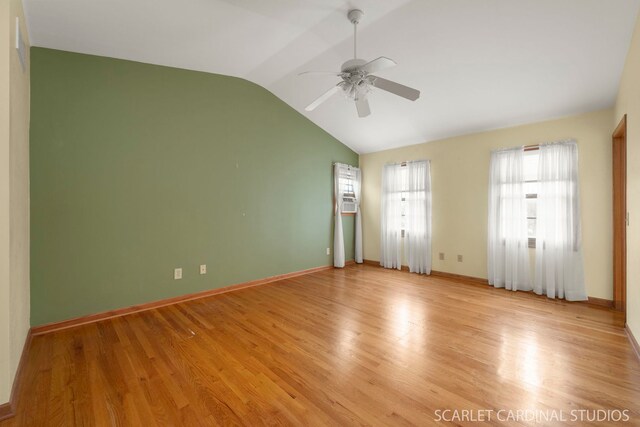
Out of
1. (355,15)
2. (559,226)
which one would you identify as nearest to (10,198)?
(355,15)

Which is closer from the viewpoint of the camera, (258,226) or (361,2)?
(361,2)

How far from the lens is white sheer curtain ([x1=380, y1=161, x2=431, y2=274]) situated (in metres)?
4.73

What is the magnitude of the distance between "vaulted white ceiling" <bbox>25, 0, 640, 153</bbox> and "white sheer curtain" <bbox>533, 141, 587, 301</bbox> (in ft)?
1.98

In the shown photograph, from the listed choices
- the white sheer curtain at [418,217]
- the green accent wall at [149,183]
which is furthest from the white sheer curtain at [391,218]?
the green accent wall at [149,183]

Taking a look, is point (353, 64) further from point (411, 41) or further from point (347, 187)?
point (347, 187)

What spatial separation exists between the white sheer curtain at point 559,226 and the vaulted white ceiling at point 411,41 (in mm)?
603

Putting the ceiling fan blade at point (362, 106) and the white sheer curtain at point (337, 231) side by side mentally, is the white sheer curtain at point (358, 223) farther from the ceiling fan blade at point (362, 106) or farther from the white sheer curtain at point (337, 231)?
the ceiling fan blade at point (362, 106)

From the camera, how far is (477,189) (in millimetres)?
4238

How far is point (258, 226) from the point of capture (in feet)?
13.5

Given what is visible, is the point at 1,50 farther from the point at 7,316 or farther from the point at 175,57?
the point at 175,57

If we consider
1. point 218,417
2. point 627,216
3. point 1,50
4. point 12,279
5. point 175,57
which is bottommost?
point 218,417

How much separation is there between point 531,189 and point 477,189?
0.67 m

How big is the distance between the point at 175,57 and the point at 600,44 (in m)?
4.22

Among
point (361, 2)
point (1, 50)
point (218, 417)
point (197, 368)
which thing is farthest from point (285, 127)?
point (218, 417)
